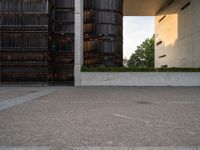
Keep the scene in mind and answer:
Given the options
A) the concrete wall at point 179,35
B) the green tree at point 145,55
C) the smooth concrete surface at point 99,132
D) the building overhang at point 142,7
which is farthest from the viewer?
the green tree at point 145,55

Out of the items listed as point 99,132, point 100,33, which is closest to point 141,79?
point 100,33

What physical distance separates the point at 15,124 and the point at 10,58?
25.3m

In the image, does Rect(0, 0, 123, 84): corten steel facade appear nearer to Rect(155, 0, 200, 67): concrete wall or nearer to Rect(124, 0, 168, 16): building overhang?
Rect(155, 0, 200, 67): concrete wall

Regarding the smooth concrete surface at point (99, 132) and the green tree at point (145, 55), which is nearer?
the smooth concrete surface at point (99, 132)

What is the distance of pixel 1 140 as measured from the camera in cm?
580

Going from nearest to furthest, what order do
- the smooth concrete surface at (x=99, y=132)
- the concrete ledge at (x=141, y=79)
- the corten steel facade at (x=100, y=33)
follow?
the smooth concrete surface at (x=99, y=132) → the concrete ledge at (x=141, y=79) → the corten steel facade at (x=100, y=33)

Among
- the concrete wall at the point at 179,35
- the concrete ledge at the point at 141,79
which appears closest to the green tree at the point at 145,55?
the concrete wall at the point at 179,35

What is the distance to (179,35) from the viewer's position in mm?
46469

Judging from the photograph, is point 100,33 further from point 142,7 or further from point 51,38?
point 142,7

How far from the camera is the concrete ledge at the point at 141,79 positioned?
31688 mm

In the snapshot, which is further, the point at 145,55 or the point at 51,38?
the point at 145,55

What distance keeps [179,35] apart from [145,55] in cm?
4481

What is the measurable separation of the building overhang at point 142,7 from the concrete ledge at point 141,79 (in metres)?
Result: 20.6

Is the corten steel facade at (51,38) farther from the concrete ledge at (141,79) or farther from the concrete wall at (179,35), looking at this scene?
the concrete wall at (179,35)
